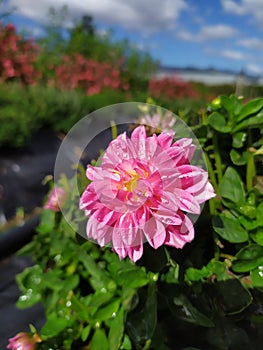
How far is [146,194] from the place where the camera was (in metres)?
0.35

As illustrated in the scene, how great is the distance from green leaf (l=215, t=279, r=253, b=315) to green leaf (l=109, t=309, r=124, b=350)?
0.12 metres

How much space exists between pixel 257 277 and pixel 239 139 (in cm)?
18

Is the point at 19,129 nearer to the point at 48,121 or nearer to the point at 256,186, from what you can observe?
the point at 48,121

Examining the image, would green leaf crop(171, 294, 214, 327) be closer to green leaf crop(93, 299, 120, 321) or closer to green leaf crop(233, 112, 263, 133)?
green leaf crop(93, 299, 120, 321)

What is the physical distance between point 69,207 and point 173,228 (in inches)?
11.9

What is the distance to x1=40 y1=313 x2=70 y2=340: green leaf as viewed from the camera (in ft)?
1.86

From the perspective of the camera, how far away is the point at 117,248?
357 millimetres

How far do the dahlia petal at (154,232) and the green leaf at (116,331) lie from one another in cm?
18

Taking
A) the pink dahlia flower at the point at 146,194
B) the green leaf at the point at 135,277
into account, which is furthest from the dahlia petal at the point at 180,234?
the green leaf at the point at 135,277

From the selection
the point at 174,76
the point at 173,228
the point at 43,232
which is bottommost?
the point at 174,76

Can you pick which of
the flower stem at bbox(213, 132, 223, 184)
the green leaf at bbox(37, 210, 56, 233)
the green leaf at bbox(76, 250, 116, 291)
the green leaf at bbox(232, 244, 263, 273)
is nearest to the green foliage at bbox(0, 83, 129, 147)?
the green leaf at bbox(37, 210, 56, 233)

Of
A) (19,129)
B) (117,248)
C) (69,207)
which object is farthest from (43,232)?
(19,129)

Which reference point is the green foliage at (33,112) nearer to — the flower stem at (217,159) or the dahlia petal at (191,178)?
the flower stem at (217,159)

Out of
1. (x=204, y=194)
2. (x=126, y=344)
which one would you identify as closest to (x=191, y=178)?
(x=204, y=194)
